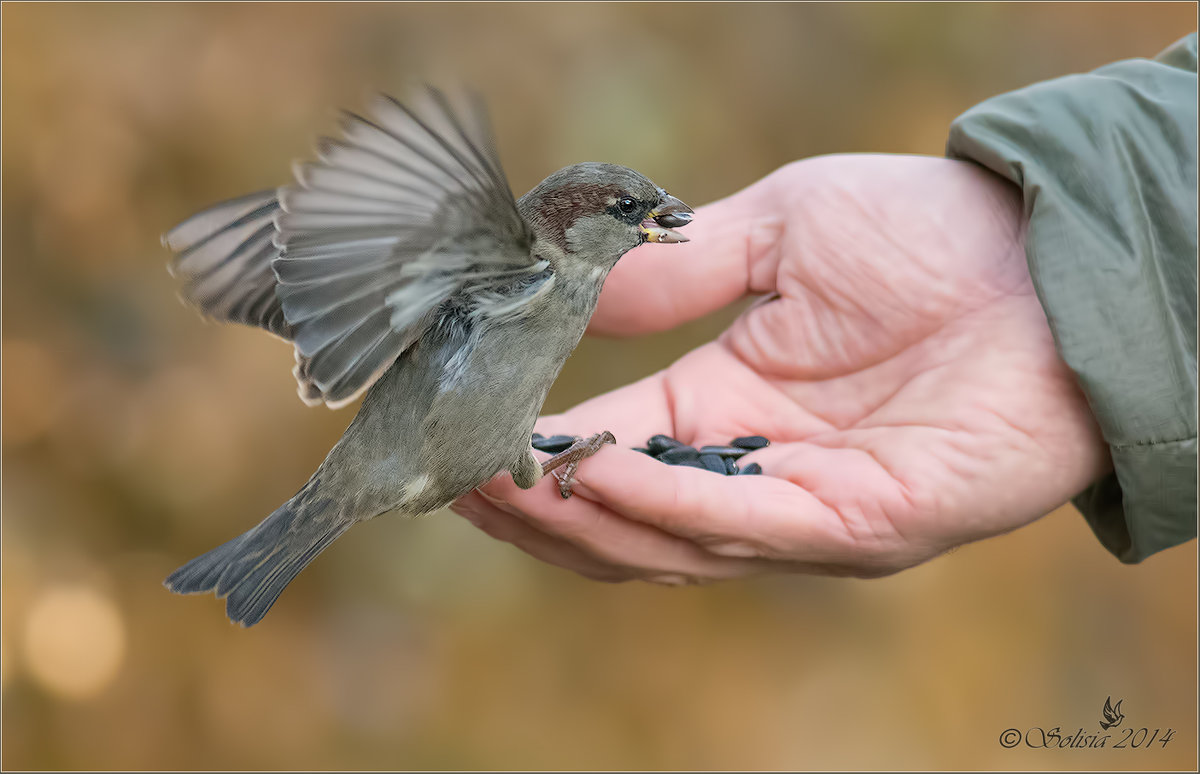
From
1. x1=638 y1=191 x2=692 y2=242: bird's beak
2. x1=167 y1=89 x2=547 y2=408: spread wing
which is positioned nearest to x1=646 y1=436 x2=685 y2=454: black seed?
x1=638 y1=191 x2=692 y2=242: bird's beak

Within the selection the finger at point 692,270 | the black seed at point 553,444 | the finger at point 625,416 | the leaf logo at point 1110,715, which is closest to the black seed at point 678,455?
the finger at point 625,416

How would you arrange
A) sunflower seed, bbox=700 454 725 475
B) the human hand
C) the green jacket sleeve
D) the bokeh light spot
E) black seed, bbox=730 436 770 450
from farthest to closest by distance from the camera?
the bokeh light spot
black seed, bbox=730 436 770 450
sunflower seed, bbox=700 454 725 475
the human hand
the green jacket sleeve

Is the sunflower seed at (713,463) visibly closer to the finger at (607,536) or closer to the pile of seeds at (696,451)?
the pile of seeds at (696,451)

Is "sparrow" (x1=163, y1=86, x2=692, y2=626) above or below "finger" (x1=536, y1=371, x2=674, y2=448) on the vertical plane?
above

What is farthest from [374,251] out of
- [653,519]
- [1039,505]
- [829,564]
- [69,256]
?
[69,256]

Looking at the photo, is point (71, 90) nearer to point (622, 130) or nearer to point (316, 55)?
point (316, 55)

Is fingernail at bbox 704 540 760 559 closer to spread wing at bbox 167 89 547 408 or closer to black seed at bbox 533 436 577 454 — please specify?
black seed at bbox 533 436 577 454
